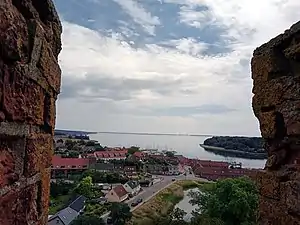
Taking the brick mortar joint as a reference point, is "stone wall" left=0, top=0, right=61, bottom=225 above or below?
above

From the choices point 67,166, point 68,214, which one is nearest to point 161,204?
point 68,214

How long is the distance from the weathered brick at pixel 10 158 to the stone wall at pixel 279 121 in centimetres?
142

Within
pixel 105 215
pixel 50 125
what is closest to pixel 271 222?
pixel 50 125

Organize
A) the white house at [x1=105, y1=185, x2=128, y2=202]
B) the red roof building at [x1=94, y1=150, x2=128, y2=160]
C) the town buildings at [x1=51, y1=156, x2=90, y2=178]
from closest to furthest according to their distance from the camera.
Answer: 1. the white house at [x1=105, y1=185, x2=128, y2=202]
2. the town buildings at [x1=51, y1=156, x2=90, y2=178]
3. the red roof building at [x1=94, y1=150, x2=128, y2=160]

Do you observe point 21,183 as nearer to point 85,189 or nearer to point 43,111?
point 43,111

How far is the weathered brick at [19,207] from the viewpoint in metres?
1.17

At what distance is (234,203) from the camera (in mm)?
17453

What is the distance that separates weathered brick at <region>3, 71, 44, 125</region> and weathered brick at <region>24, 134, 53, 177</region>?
0.08 m

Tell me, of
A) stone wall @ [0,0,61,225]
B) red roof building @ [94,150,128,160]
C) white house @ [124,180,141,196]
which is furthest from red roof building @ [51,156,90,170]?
stone wall @ [0,0,61,225]

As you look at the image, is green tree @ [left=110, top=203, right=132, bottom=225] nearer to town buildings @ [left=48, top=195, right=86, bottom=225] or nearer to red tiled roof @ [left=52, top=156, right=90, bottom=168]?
town buildings @ [left=48, top=195, right=86, bottom=225]

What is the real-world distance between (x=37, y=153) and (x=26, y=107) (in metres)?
0.29

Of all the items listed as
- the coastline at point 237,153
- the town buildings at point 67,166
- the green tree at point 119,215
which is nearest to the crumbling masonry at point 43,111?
the green tree at point 119,215

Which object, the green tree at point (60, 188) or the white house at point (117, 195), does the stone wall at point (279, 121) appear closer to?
the white house at point (117, 195)

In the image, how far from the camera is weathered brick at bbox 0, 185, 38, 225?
3.84 ft
